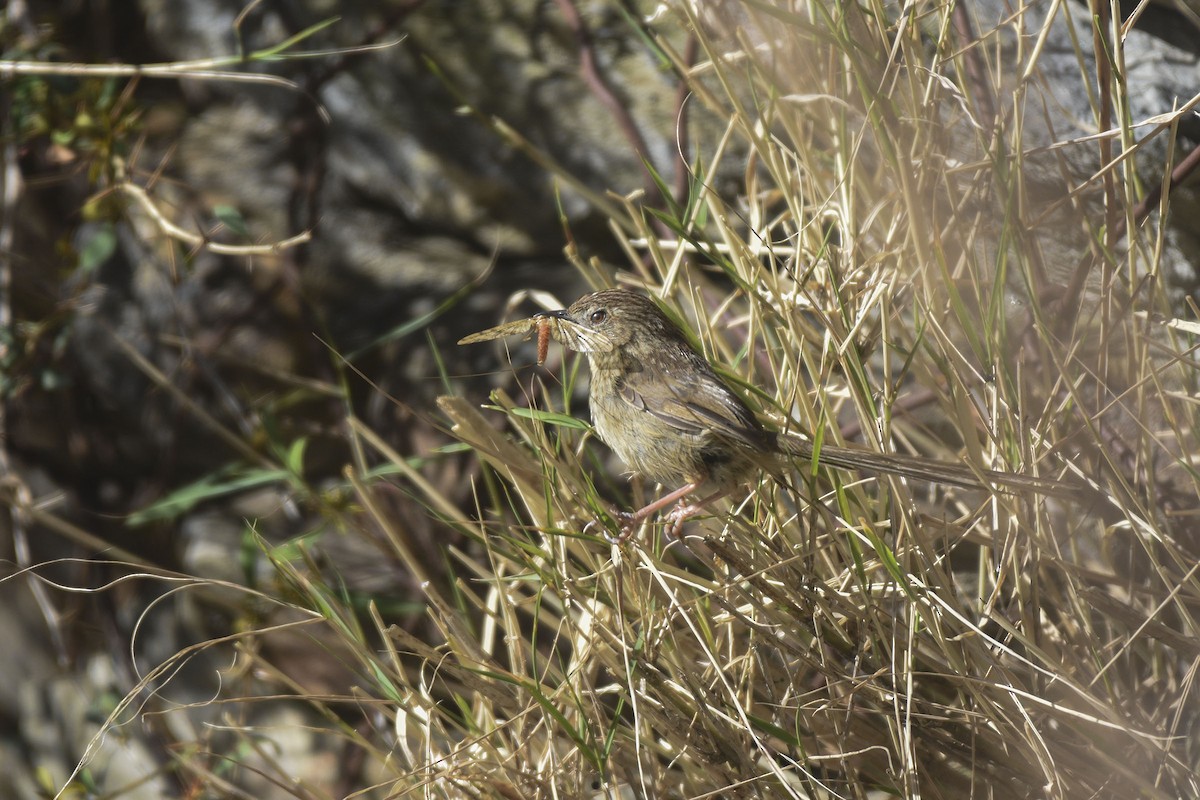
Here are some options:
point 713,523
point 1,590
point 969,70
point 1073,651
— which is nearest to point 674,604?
point 713,523

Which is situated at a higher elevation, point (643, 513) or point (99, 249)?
point (99, 249)

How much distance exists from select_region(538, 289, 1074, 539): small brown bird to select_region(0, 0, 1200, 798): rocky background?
1.23 m

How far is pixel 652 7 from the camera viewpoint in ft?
11.8

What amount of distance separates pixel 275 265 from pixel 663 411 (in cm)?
225

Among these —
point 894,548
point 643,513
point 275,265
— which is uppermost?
point 275,265

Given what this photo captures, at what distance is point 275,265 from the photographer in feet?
13.3

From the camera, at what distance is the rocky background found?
3.74 meters

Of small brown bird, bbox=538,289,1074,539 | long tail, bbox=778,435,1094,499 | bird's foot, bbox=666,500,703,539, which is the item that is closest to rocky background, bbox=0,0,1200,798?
small brown bird, bbox=538,289,1074,539

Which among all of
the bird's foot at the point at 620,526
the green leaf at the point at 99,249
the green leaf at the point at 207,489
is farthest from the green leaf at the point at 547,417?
the green leaf at the point at 99,249

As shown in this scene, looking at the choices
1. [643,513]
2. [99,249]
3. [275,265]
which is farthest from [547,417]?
[275,265]

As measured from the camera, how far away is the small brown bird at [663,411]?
7.25 feet

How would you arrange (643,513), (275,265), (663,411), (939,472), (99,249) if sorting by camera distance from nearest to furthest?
(939,472)
(643,513)
(663,411)
(99,249)
(275,265)

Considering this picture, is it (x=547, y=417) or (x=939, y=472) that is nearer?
(x=939, y=472)

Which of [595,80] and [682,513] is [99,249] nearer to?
[595,80]
